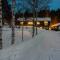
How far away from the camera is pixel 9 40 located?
61.2 feet

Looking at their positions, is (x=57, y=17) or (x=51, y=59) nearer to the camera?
(x=51, y=59)

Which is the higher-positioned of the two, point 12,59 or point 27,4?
point 27,4

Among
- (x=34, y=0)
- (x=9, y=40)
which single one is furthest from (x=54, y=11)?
(x=9, y=40)

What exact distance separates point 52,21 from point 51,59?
4016 inches

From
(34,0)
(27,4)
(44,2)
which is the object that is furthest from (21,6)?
(44,2)

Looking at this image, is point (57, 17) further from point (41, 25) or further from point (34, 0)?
point (34, 0)

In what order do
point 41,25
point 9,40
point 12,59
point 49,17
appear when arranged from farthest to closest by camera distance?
point 49,17 < point 41,25 < point 9,40 < point 12,59

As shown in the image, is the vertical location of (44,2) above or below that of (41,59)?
above

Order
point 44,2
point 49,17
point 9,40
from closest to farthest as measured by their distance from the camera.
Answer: point 9,40 < point 44,2 < point 49,17

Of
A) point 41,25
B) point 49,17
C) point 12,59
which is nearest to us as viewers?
point 12,59

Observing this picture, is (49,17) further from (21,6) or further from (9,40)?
(9,40)

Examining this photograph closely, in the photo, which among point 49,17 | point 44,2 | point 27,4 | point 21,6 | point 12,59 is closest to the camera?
point 12,59

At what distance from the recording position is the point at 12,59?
1030cm

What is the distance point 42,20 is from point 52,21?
11533mm
